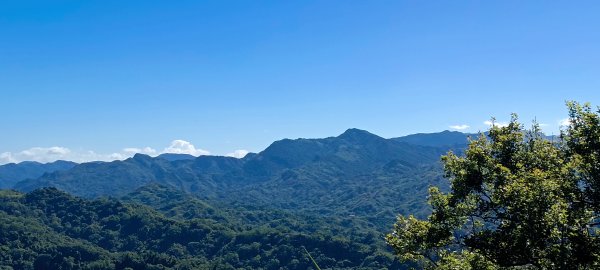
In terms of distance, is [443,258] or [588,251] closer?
[588,251]

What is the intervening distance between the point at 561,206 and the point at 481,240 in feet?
22.6

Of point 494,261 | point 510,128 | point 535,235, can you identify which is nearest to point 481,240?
point 494,261

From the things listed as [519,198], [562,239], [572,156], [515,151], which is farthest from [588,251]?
[515,151]

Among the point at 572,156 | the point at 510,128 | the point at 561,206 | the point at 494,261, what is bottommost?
the point at 494,261

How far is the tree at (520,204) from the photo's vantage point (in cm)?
2333

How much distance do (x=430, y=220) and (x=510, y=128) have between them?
916cm

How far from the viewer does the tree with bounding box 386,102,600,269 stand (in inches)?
918

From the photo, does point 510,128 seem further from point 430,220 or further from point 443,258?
point 443,258

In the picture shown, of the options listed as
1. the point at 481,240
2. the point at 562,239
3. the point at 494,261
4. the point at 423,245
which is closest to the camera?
the point at 562,239

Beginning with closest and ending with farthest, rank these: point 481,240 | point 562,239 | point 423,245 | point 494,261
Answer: point 562,239 → point 494,261 → point 481,240 → point 423,245

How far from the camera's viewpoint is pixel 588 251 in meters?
23.9

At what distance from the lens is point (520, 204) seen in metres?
24.0

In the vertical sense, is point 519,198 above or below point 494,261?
above

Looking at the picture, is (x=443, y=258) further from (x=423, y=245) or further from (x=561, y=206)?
(x=561, y=206)
